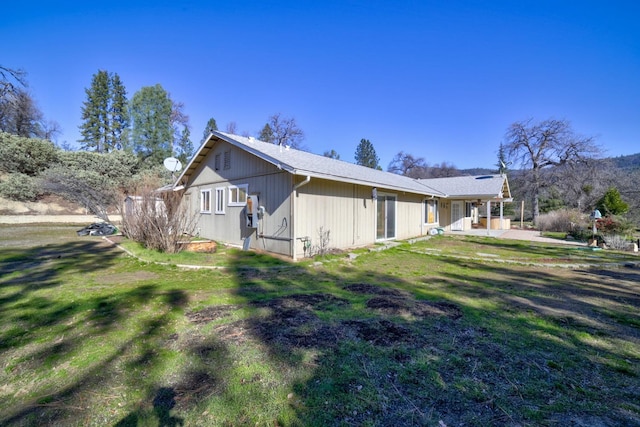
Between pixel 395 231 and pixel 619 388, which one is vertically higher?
pixel 395 231

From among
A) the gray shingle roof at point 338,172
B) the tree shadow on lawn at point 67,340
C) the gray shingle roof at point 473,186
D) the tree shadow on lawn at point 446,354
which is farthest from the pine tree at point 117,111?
the tree shadow on lawn at point 446,354

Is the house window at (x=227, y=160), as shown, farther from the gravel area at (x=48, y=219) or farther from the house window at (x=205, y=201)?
the gravel area at (x=48, y=219)

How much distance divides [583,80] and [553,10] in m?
7.21

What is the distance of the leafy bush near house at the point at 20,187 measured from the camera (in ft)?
68.5

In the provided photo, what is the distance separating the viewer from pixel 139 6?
416 inches

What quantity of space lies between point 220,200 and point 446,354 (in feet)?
35.4

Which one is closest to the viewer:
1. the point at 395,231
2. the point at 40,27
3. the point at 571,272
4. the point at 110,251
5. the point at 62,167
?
the point at 571,272

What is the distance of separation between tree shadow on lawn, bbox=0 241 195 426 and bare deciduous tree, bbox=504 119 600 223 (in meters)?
30.8

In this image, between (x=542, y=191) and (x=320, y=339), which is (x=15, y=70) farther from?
(x=542, y=191)

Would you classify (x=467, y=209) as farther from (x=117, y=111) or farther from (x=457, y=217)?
(x=117, y=111)

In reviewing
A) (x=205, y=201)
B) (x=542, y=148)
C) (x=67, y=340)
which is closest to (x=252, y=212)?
(x=205, y=201)

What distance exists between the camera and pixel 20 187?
69.9 feet

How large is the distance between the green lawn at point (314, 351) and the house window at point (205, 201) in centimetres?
668

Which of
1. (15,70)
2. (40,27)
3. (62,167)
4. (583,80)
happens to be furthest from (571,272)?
(62,167)
